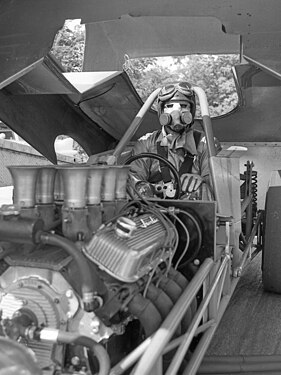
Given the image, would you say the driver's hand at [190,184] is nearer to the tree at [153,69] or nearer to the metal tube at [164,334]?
the metal tube at [164,334]

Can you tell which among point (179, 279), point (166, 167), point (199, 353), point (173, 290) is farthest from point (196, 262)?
point (166, 167)

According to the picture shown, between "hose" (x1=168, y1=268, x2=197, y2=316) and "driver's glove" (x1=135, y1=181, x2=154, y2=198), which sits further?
"driver's glove" (x1=135, y1=181, x2=154, y2=198)

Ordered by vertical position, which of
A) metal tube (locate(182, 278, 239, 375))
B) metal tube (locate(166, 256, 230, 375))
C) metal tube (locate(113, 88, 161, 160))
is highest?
metal tube (locate(113, 88, 161, 160))

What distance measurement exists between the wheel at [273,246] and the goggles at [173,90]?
2.93 ft

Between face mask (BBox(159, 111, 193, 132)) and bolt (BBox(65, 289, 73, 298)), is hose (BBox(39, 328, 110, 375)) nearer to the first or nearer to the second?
bolt (BBox(65, 289, 73, 298))

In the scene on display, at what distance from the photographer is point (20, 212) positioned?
159 centimetres

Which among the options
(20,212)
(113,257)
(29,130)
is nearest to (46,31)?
(29,130)

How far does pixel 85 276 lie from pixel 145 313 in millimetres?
274

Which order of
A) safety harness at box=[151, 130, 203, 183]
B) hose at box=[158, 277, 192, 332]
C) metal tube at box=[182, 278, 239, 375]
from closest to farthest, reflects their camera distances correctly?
metal tube at box=[182, 278, 239, 375] → hose at box=[158, 277, 192, 332] → safety harness at box=[151, 130, 203, 183]

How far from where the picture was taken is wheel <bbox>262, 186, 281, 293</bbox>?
113 inches

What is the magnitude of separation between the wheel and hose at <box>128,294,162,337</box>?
152cm

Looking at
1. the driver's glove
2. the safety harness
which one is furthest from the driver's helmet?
the driver's glove

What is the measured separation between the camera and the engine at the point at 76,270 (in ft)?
4.69

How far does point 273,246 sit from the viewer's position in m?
2.88
